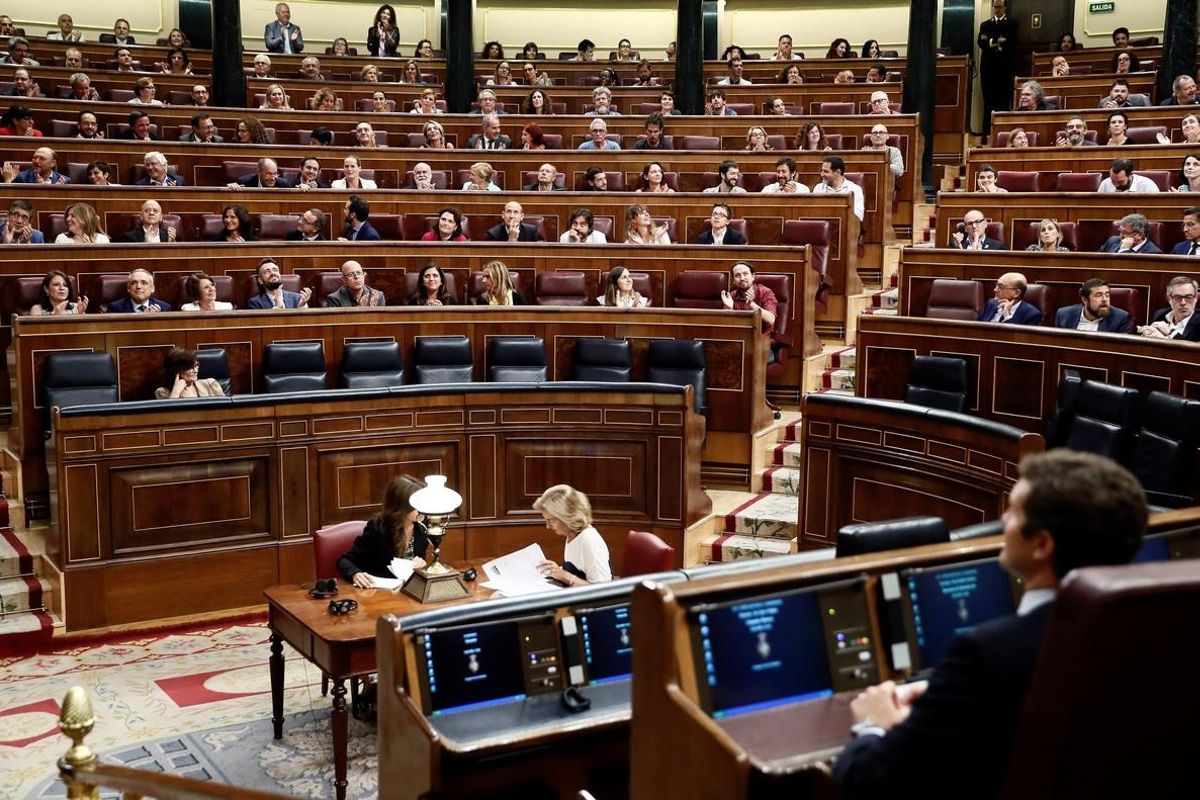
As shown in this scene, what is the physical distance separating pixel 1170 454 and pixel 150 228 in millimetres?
5375

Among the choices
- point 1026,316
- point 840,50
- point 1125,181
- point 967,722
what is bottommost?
point 967,722

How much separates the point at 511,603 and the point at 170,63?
11.0 m

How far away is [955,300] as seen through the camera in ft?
22.0

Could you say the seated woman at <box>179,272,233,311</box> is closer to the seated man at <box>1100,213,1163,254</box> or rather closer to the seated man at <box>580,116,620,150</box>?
the seated man at <box>580,116,620,150</box>

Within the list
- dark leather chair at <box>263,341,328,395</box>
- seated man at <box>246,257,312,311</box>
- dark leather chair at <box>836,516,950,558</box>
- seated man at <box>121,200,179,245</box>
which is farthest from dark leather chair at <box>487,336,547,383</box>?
dark leather chair at <box>836,516,950,558</box>

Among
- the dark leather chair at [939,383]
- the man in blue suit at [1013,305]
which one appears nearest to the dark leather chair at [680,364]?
the dark leather chair at [939,383]

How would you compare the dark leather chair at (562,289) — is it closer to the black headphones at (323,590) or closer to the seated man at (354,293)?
the seated man at (354,293)

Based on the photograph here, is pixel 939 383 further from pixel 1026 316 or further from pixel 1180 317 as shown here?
pixel 1180 317

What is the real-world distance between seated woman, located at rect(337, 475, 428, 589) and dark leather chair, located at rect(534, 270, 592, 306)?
120 inches

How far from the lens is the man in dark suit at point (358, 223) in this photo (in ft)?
25.4

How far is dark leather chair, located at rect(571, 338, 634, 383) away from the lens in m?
6.65

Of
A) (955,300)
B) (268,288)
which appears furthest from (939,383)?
(268,288)

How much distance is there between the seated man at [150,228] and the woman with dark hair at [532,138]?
10.4ft

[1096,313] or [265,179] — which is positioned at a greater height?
[265,179]
